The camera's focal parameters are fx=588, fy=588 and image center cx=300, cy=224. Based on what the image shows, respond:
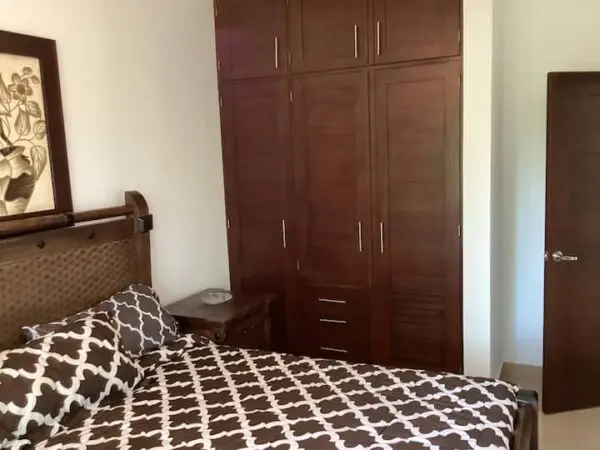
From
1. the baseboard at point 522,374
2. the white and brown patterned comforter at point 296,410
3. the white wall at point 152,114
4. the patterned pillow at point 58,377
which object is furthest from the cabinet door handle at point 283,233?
the baseboard at point 522,374

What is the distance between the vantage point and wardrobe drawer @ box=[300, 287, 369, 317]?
3586 millimetres

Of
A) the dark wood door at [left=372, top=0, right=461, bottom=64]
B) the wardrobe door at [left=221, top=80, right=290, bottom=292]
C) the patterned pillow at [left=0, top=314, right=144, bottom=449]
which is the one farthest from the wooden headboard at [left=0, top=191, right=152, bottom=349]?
the dark wood door at [left=372, top=0, right=461, bottom=64]

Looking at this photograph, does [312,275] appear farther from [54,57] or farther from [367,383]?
[54,57]

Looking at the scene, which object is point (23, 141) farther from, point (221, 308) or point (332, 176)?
point (332, 176)

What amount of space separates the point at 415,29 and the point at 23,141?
207 centimetres

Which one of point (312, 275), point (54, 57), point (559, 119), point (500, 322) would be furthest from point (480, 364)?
point (54, 57)

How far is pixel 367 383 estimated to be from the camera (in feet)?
7.64

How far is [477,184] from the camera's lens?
10.5 feet

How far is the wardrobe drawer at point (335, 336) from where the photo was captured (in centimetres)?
362

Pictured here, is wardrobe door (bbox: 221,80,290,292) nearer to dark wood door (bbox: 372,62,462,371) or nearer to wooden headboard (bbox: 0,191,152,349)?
dark wood door (bbox: 372,62,462,371)

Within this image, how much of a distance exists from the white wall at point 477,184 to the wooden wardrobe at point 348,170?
6 cm

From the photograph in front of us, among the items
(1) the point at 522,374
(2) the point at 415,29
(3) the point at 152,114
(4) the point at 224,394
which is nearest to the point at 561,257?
(1) the point at 522,374

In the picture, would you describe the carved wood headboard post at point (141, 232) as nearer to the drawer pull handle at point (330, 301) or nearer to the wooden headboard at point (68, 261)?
the wooden headboard at point (68, 261)

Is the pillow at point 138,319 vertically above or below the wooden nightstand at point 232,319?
above
